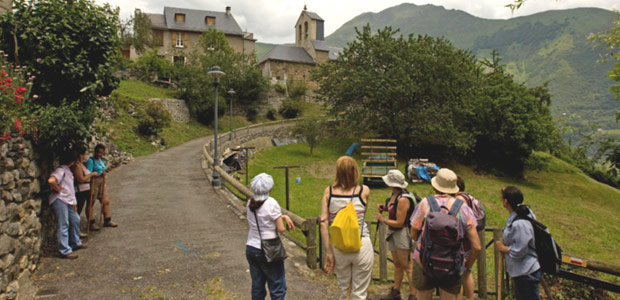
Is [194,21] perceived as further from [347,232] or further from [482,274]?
[347,232]

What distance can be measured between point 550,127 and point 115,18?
104 feet

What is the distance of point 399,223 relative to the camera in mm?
4707

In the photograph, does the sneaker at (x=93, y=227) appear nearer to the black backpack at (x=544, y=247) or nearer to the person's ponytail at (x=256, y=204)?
the person's ponytail at (x=256, y=204)

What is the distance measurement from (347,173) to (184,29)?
4973 centimetres

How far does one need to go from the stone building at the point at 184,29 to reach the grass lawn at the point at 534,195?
25.4 metres

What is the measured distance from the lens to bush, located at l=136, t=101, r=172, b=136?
22.7 meters

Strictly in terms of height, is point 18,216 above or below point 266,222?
below

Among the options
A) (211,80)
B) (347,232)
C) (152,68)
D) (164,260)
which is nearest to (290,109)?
(211,80)

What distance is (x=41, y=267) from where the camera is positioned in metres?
5.86

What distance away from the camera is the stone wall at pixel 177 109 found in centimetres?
3091

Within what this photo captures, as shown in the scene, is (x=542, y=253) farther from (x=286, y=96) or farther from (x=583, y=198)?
(x=286, y=96)

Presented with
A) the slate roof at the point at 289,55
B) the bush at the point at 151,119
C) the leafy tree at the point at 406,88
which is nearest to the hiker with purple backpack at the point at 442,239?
the bush at the point at 151,119

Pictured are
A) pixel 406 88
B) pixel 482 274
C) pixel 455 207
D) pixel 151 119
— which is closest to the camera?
pixel 455 207

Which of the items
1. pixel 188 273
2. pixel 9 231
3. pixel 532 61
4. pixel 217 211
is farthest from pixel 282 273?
pixel 532 61
